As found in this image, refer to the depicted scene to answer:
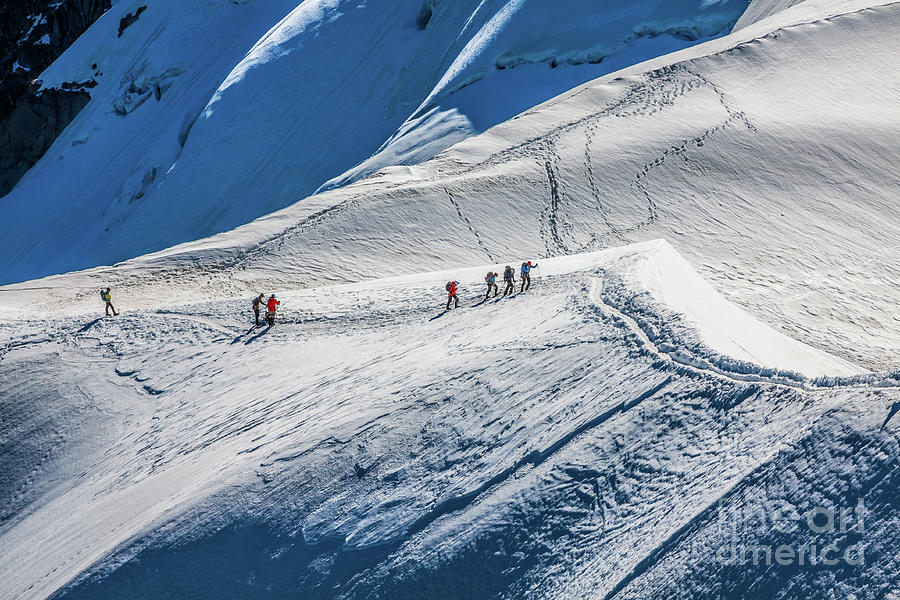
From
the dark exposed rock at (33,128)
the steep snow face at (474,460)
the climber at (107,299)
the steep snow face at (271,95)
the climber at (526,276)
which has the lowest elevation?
the steep snow face at (474,460)

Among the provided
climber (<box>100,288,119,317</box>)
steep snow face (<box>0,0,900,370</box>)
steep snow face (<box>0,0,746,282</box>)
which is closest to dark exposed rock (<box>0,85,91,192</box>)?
steep snow face (<box>0,0,746,282</box>)

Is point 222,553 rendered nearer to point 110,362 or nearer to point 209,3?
point 110,362

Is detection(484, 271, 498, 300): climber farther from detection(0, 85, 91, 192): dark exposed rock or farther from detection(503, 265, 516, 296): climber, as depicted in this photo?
detection(0, 85, 91, 192): dark exposed rock

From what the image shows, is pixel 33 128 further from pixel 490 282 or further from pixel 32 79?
pixel 490 282

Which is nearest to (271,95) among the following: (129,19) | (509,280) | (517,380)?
(129,19)

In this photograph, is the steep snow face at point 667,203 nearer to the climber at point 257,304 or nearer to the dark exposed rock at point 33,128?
the climber at point 257,304

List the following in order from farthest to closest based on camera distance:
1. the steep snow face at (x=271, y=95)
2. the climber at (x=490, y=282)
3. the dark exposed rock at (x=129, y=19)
A: the dark exposed rock at (x=129, y=19), the steep snow face at (x=271, y=95), the climber at (x=490, y=282)

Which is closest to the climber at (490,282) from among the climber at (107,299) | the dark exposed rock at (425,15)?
the climber at (107,299)
